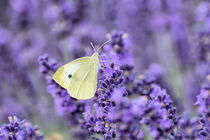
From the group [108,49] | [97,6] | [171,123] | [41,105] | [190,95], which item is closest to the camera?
[171,123]

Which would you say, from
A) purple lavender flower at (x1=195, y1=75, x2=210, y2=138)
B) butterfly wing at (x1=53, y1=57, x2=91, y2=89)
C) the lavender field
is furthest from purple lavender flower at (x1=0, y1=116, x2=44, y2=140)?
purple lavender flower at (x1=195, y1=75, x2=210, y2=138)

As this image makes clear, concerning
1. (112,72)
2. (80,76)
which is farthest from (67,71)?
(112,72)

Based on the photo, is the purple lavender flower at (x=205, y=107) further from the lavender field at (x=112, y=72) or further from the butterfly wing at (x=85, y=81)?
the butterfly wing at (x=85, y=81)

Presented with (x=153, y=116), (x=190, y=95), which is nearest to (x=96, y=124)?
(x=153, y=116)

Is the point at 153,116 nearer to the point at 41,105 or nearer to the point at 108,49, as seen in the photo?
the point at 108,49

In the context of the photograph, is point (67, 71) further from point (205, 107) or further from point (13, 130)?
point (205, 107)

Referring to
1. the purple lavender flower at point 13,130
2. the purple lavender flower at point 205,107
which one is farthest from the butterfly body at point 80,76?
the purple lavender flower at point 205,107

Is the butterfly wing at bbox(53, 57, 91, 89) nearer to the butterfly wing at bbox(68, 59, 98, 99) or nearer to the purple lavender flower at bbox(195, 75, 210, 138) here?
the butterfly wing at bbox(68, 59, 98, 99)
